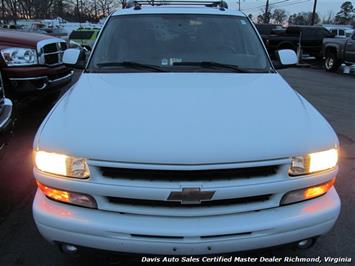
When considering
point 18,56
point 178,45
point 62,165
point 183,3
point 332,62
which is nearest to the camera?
point 62,165

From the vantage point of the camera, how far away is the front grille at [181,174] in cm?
258

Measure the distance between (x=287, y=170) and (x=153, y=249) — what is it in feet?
2.84

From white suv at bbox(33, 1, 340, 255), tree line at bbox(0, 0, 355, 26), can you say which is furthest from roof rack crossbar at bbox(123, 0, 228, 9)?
tree line at bbox(0, 0, 355, 26)

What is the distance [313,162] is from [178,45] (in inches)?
78.3

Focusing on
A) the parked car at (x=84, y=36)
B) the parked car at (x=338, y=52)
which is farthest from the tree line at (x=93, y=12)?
the parked car at (x=338, y=52)

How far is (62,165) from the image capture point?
2.70 meters

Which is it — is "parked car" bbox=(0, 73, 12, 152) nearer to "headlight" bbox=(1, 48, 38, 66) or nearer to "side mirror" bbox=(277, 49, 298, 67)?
"headlight" bbox=(1, 48, 38, 66)

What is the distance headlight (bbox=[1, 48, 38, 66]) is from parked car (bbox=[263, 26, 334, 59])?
1795 cm

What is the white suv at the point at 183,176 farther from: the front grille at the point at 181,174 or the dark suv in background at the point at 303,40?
the dark suv in background at the point at 303,40

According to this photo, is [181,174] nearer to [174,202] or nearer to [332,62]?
[174,202]

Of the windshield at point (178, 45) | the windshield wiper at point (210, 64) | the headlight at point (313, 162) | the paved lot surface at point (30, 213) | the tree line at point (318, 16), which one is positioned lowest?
the tree line at point (318, 16)

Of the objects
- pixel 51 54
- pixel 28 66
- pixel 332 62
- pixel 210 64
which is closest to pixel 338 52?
pixel 332 62

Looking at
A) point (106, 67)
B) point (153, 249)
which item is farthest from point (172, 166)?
point (106, 67)

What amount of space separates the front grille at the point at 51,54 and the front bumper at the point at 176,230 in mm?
5479
